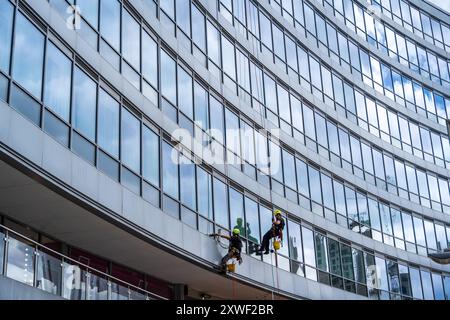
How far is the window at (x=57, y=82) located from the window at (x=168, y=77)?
17.3 feet

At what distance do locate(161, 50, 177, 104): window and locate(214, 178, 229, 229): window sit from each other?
3407 mm

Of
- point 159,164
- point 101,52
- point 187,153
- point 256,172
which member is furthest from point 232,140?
point 101,52

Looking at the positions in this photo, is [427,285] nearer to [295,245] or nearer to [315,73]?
[295,245]

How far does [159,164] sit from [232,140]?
17.9 feet

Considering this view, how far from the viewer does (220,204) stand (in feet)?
82.0

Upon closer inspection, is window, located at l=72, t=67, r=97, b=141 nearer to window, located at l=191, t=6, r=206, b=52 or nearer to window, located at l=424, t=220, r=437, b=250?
window, located at l=191, t=6, r=206, b=52

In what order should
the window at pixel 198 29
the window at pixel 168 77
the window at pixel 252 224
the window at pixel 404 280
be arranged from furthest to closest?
the window at pixel 404 280, the window at pixel 252 224, the window at pixel 198 29, the window at pixel 168 77

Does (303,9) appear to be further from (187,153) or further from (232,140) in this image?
(187,153)

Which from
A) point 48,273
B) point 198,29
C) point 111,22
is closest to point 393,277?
point 198,29

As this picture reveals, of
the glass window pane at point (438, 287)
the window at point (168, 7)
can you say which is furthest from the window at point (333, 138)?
the window at point (168, 7)

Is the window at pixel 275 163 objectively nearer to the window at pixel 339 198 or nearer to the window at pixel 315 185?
the window at pixel 315 185

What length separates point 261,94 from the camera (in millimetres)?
30047

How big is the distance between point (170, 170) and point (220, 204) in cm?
312

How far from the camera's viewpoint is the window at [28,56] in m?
16.3
